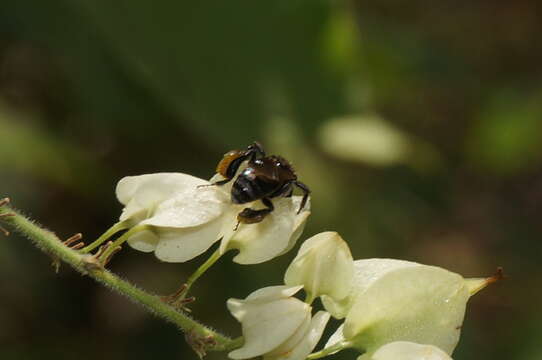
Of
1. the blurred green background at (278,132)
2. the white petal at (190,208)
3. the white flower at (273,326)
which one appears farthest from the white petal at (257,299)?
the blurred green background at (278,132)

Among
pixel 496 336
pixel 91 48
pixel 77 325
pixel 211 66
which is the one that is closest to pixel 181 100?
pixel 211 66

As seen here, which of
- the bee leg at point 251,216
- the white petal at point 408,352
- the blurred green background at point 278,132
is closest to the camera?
the white petal at point 408,352

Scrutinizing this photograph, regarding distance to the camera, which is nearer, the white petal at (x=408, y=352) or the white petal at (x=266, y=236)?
the white petal at (x=408, y=352)

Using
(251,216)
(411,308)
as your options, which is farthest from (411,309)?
(251,216)

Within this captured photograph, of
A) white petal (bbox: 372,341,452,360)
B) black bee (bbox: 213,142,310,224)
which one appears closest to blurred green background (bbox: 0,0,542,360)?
black bee (bbox: 213,142,310,224)

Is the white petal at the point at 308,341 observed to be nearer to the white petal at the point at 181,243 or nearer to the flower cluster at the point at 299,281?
the flower cluster at the point at 299,281

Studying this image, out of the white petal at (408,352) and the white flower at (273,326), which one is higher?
the white flower at (273,326)
